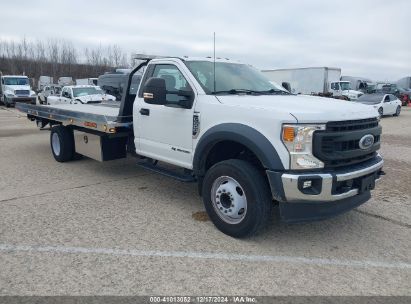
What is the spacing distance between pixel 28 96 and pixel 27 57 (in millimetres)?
51994

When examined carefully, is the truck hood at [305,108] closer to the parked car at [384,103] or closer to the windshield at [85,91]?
the windshield at [85,91]

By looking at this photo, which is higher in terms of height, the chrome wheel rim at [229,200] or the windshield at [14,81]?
the windshield at [14,81]

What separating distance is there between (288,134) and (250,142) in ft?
1.38

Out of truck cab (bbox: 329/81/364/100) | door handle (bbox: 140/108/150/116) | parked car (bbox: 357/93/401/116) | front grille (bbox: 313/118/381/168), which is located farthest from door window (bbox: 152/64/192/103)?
truck cab (bbox: 329/81/364/100)

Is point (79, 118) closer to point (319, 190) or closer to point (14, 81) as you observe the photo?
point (319, 190)

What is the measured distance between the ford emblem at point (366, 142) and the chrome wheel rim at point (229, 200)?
137 cm

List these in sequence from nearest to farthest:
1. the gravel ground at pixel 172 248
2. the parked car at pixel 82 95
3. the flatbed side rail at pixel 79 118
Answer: the gravel ground at pixel 172 248
the flatbed side rail at pixel 79 118
the parked car at pixel 82 95

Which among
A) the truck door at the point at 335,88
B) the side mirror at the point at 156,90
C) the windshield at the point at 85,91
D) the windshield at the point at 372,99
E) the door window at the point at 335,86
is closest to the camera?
the side mirror at the point at 156,90

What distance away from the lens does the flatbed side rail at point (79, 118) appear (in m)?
5.80

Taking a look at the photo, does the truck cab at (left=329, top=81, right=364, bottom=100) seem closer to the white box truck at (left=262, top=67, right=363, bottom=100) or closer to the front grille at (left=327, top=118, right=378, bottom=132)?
the white box truck at (left=262, top=67, right=363, bottom=100)

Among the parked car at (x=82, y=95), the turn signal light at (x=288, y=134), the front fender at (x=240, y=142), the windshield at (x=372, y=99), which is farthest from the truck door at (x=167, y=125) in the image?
the windshield at (x=372, y=99)

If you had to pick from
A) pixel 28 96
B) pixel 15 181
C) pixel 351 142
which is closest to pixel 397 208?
pixel 351 142

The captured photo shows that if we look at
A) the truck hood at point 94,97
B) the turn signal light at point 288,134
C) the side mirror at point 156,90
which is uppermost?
the side mirror at point 156,90

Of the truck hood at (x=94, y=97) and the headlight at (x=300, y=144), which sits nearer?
the headlight at (x=300, y=144)
